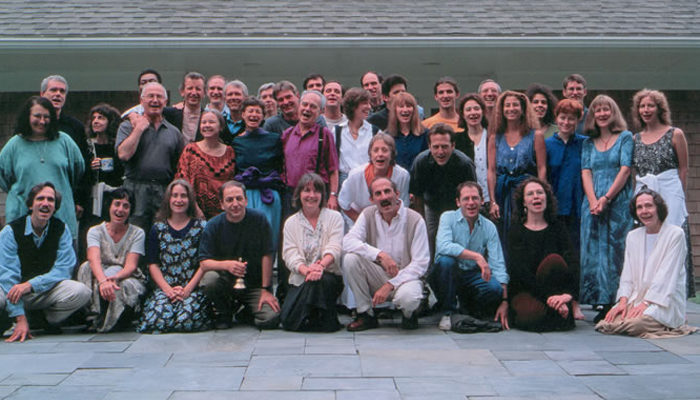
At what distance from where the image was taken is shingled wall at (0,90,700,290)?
332 inches

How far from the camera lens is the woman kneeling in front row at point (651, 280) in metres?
4.86

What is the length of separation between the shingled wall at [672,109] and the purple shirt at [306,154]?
3.60 m

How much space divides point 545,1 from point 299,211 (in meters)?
5.22

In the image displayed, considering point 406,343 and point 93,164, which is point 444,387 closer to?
point 406,343

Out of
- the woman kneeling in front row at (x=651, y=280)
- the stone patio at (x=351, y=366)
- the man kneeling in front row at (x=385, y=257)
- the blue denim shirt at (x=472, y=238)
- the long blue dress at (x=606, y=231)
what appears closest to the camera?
the stone patio at (x=351, y=366)

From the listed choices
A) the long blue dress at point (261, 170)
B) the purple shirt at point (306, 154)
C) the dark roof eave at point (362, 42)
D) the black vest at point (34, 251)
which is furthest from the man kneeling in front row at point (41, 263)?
the dark roof eave at point (362, 42)

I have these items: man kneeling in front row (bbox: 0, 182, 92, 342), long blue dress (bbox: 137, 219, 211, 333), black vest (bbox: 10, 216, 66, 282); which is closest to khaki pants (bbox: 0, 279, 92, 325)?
man kneeling in front row (bbox: 0, 182, 92, 342)

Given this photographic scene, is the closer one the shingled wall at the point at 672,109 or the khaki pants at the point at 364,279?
the khaki pants at the point at 364,279

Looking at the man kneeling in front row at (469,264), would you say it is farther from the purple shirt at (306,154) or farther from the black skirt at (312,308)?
the purple shirt at (306,154)

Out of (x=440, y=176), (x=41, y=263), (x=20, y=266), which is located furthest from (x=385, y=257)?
(x=20, y=266)

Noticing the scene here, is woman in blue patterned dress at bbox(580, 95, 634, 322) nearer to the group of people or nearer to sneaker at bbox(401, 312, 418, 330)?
the group of people

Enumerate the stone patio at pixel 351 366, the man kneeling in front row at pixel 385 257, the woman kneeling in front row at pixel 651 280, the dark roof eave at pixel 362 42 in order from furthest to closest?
the dark roof eave at pixel 362 42
the man kneeling in front row at pixel 385 257
the woman kneeling in front row at pixel 651 280
the stone patio at pixel 351 366

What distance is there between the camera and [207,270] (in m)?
5.27

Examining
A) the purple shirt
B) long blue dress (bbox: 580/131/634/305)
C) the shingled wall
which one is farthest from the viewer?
the shingled wall
